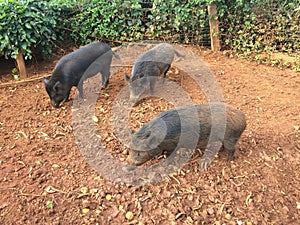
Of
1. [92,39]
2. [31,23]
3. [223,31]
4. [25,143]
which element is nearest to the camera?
[25,143]

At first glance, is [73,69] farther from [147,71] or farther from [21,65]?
[21,65]

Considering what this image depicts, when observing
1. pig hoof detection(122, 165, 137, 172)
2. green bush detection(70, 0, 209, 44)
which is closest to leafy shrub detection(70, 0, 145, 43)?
green bush detection(70, 0, 209, 44)

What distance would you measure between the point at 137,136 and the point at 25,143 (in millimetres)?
2070

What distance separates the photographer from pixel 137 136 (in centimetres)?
361

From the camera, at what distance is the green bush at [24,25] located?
6.36m

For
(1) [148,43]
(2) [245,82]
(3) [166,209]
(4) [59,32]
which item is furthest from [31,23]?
(3) [166,209]

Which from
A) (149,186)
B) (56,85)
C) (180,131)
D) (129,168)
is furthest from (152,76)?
(149,186)

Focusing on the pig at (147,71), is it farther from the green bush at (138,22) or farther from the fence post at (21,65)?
the fence post at (21,65)

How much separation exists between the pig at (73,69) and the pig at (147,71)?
74 centimetres

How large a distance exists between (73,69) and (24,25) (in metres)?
2.20

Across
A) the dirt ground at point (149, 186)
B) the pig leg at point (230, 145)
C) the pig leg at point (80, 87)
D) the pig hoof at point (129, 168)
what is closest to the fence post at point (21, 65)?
the dirt ground at point (149, 186)

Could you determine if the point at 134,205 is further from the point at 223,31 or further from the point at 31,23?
the point at 223,31

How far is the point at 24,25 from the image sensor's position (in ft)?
21.5

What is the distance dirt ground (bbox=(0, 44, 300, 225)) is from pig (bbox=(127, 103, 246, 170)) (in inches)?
14.6
